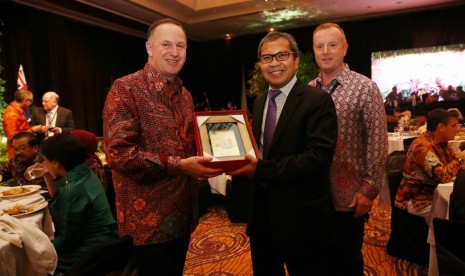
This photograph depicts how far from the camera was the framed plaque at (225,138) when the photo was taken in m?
1.41

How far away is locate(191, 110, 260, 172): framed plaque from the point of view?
1405 millimetres

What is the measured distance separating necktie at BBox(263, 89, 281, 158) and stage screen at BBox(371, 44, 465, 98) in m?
9.11

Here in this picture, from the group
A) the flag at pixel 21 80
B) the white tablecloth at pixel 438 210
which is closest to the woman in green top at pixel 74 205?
the white tablecloth at pixel 438 210

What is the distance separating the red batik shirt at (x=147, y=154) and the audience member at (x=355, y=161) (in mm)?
848

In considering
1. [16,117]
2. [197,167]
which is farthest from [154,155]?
[16,117]

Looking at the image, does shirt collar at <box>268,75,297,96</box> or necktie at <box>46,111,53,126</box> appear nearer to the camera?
shirt collar at <box>268,75,297,96</box>

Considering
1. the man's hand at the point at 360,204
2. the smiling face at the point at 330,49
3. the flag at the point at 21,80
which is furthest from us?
the flag at the point at 21,80

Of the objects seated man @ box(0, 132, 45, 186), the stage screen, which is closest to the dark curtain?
the stage screen

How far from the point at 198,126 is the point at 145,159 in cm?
27

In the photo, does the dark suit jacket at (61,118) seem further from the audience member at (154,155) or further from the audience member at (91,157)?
the audience member at (154,155)

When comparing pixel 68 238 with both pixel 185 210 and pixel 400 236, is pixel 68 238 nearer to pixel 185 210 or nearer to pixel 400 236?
pixel 185 210

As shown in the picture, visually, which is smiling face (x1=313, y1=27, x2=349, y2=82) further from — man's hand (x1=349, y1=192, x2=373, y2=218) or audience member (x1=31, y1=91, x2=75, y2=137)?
audience member (x1=31, y1=91, x2=75, y2=137)

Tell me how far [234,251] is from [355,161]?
2.03m

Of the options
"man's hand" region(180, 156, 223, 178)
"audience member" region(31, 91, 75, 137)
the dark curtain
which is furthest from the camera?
the dark curtain
